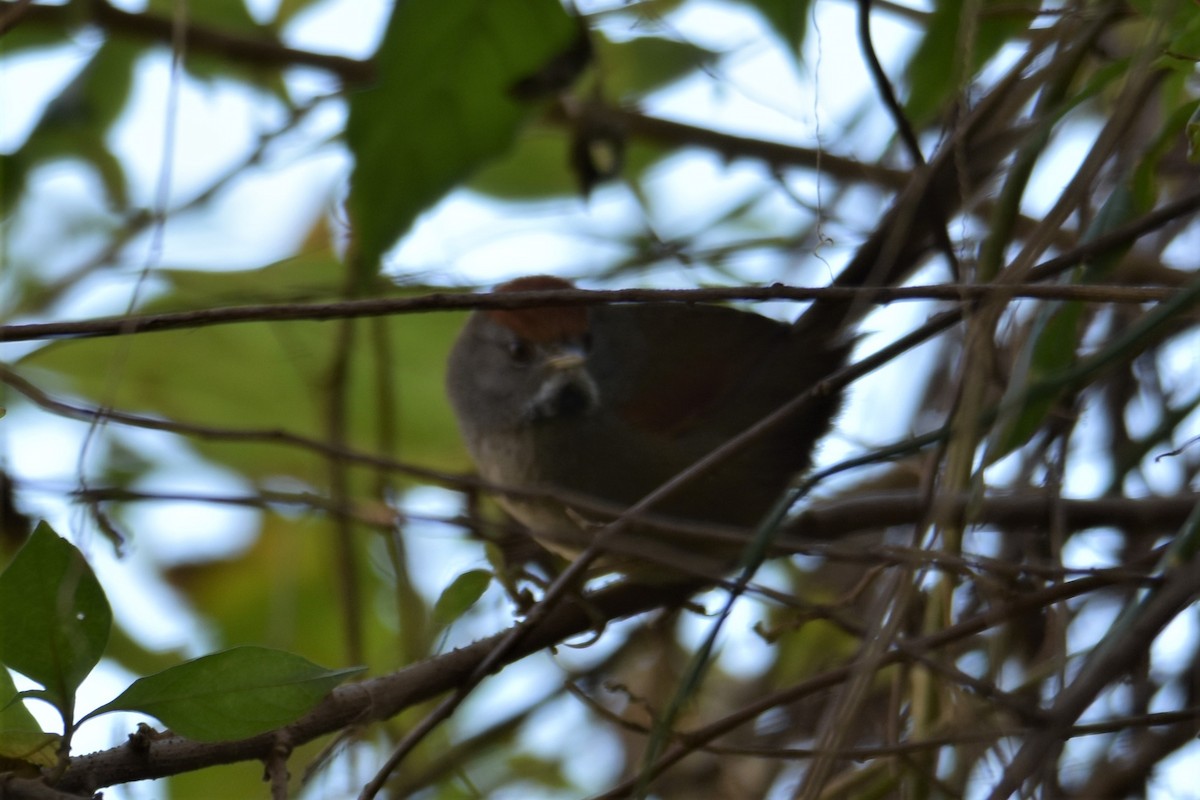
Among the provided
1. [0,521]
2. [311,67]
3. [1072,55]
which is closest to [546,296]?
[1072,55]

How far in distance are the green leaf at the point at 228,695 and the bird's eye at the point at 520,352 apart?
2.40 meters

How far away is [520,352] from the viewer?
3904mm

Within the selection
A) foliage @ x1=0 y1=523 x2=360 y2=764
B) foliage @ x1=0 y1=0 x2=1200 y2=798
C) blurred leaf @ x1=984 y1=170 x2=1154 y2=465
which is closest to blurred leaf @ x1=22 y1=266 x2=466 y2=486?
foliage @ x1=0 y1=0 x2=1200 y2=798

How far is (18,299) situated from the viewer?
3.50 meters

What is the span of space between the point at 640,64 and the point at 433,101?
1109mm

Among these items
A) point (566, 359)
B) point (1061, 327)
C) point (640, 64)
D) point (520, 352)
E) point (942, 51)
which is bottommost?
point (1061, 327)

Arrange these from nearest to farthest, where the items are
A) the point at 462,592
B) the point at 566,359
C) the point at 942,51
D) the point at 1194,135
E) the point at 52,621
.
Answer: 1. the point at 52,621
2. the point at 1194,135
3. the point at 462,592
4. the point at 942,51
5. the point at 566,359

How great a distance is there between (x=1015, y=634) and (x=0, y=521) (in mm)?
2160

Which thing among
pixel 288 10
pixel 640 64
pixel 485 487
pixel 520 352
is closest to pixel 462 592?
pixel 485 487

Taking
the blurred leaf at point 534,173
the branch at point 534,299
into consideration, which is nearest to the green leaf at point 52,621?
the branch at point 534,299

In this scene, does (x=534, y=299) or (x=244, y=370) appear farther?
(x=244, y=370)

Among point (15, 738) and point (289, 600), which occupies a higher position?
point (289, 600)

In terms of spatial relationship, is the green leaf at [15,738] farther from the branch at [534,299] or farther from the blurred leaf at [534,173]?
the blurred leaf at [534,173]

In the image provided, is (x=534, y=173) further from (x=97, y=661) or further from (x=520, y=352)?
(x=97, y=661)
